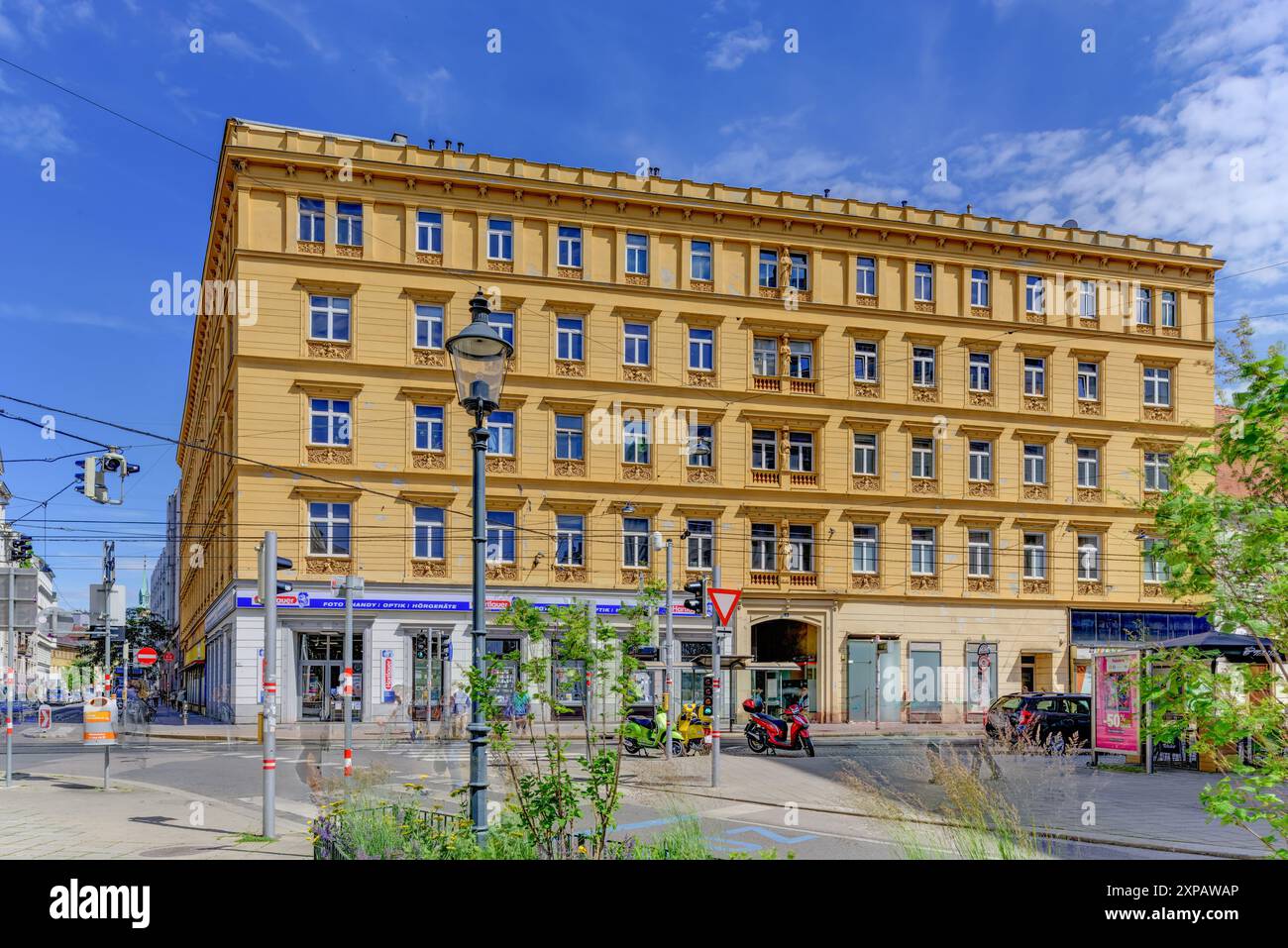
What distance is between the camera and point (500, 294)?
36.0 metres

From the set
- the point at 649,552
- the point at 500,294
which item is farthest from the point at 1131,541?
the point at 500,294

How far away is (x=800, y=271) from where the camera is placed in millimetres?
39375

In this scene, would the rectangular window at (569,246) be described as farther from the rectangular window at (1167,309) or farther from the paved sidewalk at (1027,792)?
the rectangular window at (1167,309)

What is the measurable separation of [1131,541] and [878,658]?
1222 centimetres

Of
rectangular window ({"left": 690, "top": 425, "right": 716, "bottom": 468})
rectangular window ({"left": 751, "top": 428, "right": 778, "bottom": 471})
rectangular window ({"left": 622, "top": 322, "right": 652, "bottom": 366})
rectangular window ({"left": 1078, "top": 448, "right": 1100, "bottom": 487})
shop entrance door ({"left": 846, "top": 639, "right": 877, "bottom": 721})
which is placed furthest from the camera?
rectangular window ({"left": 1078, "top": 448, "right": 1100, "bottom": 487})

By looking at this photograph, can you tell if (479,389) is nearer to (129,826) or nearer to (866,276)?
(129,826)

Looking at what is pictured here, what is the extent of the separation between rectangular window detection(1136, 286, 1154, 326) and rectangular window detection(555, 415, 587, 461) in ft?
78.9

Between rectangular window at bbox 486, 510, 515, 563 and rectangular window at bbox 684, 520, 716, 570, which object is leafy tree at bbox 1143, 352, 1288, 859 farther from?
rectangular window at bbox 684, 520, 716, 570

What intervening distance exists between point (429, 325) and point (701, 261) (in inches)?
411

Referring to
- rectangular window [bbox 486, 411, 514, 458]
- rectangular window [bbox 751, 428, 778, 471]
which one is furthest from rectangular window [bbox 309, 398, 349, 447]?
rectangular window [bbox 751, 428, 778, 471]

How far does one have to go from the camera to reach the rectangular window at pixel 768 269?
38.9m

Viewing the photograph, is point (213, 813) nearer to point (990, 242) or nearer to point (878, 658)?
point (878, 658)

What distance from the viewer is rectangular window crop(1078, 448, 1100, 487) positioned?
41.4 m
